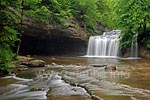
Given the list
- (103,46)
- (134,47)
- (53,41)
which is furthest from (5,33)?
(103,46)

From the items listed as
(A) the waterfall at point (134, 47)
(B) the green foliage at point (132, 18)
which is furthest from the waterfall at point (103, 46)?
(A) the waterfall at point (134, 47)

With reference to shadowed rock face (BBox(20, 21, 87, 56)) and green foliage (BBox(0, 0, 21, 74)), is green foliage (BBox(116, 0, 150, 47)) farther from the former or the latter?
green foliage (BBox(0, 0, 21, 74))

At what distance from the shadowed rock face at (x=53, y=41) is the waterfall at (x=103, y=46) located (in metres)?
1.13

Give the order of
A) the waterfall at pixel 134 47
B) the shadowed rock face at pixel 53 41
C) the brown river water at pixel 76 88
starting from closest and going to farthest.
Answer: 1. the brown river water at pixel 76 88
2. the shadowed rock face at pixel 53 41
3. the waterfall at pixel 134 47

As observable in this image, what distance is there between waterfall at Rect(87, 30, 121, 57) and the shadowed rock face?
1.13 metres

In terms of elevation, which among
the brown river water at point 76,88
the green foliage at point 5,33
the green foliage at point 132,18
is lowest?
the brown river water at point 76,88

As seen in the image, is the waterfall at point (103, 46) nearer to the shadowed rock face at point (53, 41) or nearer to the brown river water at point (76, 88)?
the shadowed rock face at point (53, 41)

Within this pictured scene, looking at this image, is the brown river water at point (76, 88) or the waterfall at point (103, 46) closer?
the brown river water at point (76, 88)

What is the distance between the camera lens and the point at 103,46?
38.8 meters

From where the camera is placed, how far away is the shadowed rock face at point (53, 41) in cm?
3552

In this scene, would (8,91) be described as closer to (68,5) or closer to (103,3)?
(68,5)

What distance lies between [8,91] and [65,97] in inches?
114

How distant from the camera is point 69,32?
122ft

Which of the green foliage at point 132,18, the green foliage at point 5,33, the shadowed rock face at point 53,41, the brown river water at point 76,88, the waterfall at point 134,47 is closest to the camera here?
the brown river water at point 76,88
